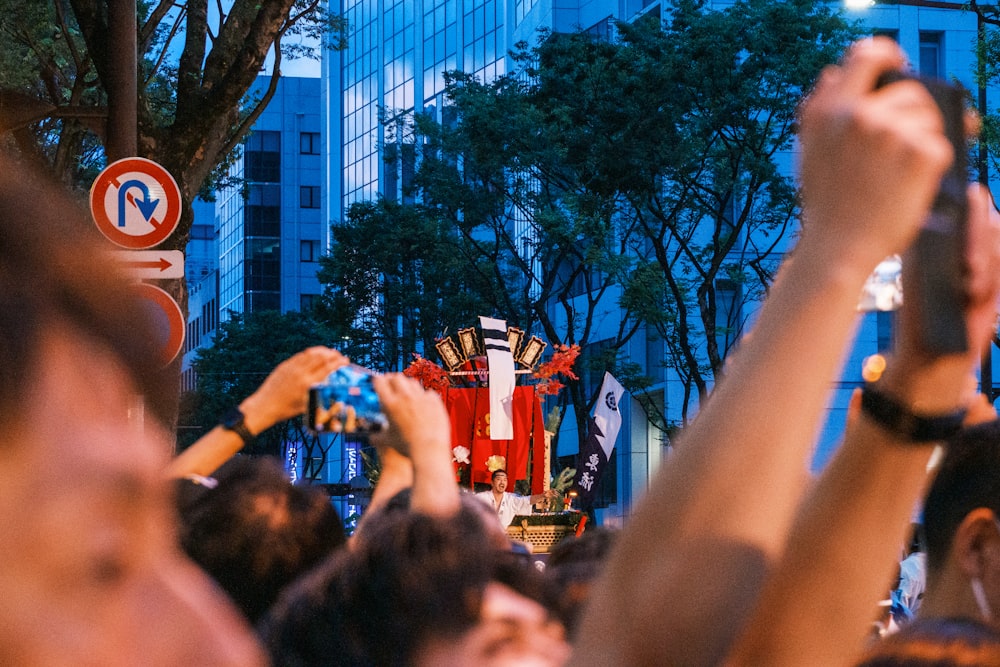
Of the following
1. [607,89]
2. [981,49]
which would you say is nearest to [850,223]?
[981,49]

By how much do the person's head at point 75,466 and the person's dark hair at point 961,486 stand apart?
1505 millimetres

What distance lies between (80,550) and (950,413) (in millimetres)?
793

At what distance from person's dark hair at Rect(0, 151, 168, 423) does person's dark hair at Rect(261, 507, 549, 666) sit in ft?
2.92

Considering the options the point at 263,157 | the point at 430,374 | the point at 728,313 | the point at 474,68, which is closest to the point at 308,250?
the point at 263,157

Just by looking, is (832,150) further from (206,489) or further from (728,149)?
(728,149)

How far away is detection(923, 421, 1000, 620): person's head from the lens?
6.52ft

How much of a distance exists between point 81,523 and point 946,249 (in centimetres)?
73

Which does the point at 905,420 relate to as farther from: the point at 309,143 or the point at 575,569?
the point at 309,143

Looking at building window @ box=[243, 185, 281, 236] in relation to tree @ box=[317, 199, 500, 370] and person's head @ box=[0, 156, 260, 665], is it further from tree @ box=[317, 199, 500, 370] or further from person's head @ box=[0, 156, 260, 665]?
person's head @ box=[0, 156, 260, 665]

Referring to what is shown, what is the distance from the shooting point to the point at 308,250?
7944 cm

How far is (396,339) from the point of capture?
3566 cm

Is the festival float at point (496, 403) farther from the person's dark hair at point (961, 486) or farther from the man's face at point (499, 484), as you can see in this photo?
the person's dark hair at point (961, 486)

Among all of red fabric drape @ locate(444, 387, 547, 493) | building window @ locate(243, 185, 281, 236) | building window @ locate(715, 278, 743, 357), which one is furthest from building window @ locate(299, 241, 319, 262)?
Result: red fabric drape @ locate(444, 387, 547, 493)

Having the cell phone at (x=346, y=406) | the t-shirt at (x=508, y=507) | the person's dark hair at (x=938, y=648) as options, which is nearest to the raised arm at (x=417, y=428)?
the cell phone at (x=346, y=406)
